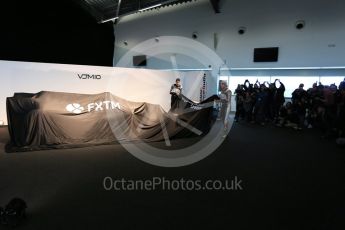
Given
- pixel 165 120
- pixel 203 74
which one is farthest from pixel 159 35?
pixel 165 120

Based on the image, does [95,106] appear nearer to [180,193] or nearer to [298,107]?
[180,193]

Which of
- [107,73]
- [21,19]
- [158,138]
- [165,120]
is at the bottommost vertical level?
[158,138]

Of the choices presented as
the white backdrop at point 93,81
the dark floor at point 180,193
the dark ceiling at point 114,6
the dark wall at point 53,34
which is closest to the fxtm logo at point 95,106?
the dark floor at point 180,193

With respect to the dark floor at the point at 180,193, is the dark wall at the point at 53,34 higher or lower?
higher

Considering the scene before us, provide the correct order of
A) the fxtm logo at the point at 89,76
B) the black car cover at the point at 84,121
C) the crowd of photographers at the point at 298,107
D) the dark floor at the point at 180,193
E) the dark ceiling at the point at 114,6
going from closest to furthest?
the dark floor at the point at 180,193, the black car cover at the point at 84,121, the crowd of photographers at the point at 298,107, the fxtm logo at the point at 89,76, the dark ceiling at the point at 114,6

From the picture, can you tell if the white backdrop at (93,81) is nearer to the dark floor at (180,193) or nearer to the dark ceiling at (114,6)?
the dark floor at (180,193)

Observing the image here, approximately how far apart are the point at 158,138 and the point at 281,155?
2.21 metres

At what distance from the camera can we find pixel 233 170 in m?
3.32

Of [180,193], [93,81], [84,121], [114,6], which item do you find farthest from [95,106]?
[114,6]

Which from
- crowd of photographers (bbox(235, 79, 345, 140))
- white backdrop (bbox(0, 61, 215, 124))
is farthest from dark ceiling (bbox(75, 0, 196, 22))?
crowd of photographers (bbox(235, 79, 345, 140))

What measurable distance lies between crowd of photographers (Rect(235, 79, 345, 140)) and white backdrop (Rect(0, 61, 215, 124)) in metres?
1.93

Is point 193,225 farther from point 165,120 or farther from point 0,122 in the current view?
point 0,122

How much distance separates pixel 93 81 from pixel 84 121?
2654 millimetres

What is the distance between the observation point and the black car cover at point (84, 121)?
397cm
